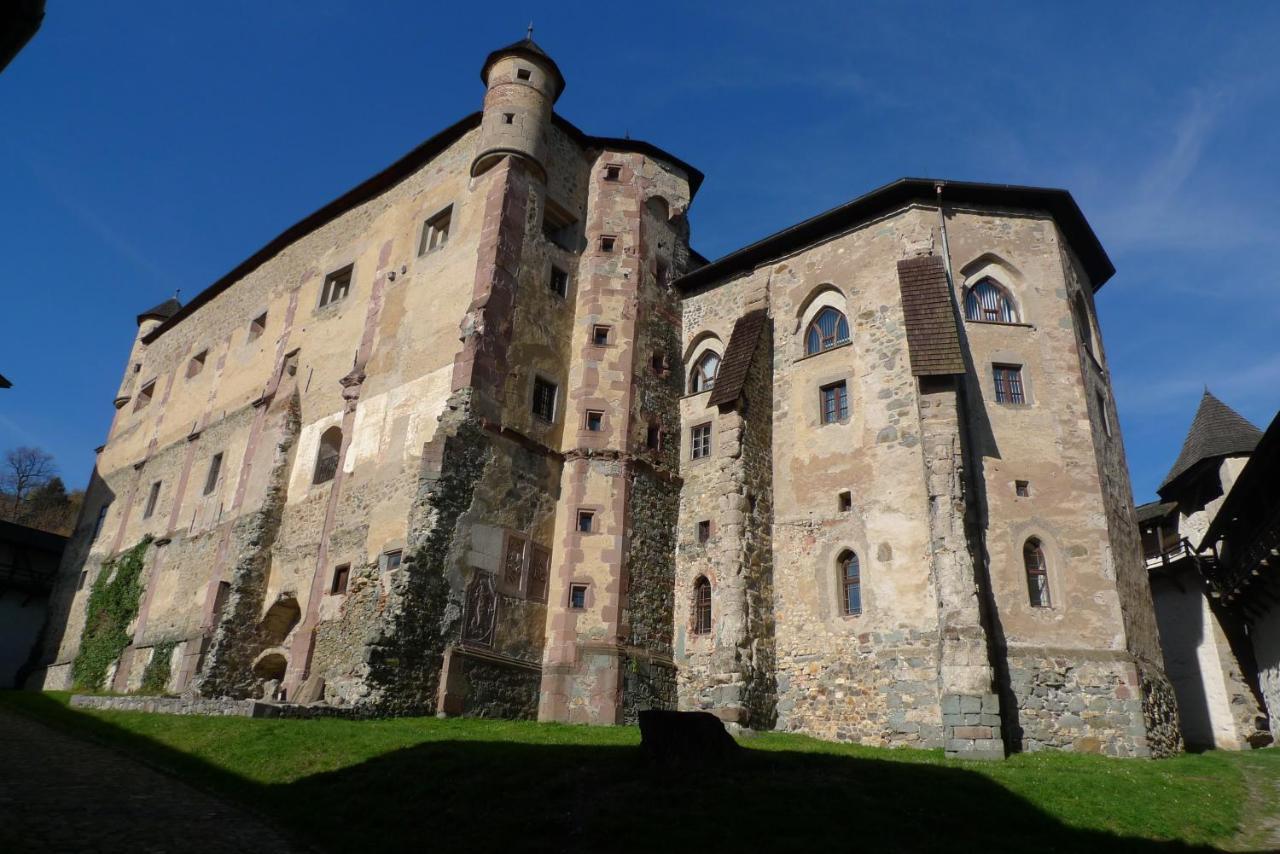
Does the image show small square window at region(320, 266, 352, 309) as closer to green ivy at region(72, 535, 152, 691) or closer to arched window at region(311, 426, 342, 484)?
arched window at region(311, 426, 342, 484)

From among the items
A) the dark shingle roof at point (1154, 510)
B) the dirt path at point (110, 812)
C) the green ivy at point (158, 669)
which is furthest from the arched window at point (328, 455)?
the dark shingle roof at point (1154, 510)

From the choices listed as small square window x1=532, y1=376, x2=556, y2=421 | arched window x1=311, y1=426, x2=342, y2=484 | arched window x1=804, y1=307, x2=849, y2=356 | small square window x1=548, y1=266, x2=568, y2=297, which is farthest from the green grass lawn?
small square window x1=548, y1=266, x2=568, y2=297

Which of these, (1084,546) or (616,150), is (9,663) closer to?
(616,150)

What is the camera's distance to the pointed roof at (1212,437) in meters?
30.8

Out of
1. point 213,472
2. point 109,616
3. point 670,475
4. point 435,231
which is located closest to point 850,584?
point 670,475

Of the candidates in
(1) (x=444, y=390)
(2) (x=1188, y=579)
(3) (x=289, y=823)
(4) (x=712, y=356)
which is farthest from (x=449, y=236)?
(2) (x=1188, y=579)

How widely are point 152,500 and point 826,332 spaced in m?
27.1

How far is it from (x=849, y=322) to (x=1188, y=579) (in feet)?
48.5

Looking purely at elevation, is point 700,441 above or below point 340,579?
above

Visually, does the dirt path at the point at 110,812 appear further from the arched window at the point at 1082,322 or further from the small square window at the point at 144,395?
the small square window at the point at 144,395

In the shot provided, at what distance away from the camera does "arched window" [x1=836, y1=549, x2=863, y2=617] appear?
20.5 m

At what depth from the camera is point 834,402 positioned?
22.9 metres

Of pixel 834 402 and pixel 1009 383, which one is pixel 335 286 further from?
pixel 1009 383

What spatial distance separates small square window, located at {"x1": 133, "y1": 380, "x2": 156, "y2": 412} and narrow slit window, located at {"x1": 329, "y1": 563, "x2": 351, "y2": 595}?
22631 millimetres
